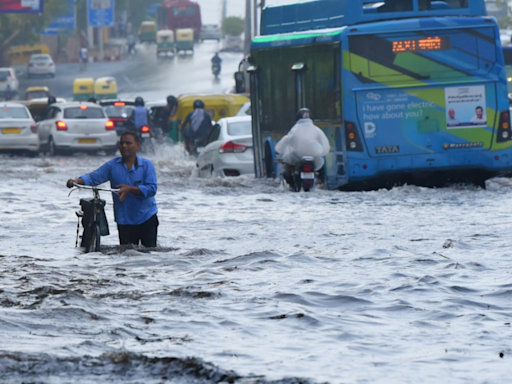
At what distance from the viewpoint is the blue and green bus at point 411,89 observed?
1731cm

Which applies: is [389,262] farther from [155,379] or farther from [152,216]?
[155,379]

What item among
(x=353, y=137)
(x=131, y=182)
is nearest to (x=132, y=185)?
(x=131, y=182)

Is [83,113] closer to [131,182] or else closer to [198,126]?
[198,126]

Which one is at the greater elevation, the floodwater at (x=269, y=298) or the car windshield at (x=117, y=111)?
the floodwater at (x=269, y=298)

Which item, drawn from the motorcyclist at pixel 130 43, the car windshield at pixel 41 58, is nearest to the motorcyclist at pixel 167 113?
the car windshield at pixel 41 58

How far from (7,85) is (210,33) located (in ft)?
133

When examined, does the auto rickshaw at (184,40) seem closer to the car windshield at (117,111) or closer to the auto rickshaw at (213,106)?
the car windshield at (117,111)

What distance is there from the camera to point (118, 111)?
35125 millimetres

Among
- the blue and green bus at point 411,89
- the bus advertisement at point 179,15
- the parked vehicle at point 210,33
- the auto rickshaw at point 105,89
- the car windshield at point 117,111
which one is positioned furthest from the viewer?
the parked vehicle at point 210,33

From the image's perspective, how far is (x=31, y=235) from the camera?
13391mm

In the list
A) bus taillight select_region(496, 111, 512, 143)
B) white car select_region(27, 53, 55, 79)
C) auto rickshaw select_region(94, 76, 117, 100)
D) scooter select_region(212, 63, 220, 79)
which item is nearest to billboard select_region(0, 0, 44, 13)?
auto rickshaw select_region(94, 76, 117, 100)

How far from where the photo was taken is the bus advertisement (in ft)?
347

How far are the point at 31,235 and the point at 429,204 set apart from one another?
5.48 meters

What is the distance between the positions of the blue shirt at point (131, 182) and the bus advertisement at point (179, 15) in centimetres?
9546
